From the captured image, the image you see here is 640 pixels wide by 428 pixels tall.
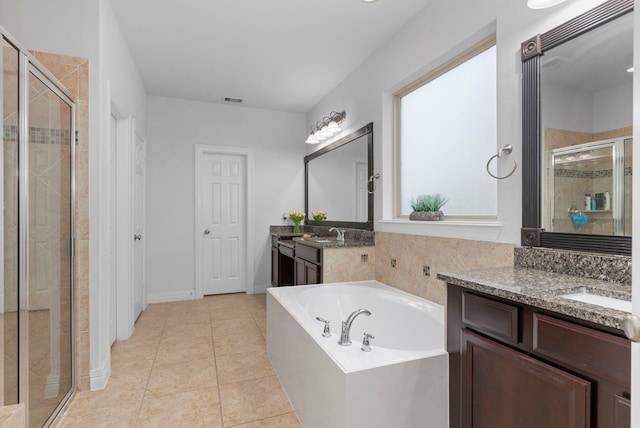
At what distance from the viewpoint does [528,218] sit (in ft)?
5.36

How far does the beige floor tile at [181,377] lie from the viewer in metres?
2.15

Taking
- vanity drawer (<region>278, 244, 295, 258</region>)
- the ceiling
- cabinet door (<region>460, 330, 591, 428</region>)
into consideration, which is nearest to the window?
the ceiling

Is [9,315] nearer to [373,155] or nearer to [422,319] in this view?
[422,319]

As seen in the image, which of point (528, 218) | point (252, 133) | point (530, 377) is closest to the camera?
point (530, 377)

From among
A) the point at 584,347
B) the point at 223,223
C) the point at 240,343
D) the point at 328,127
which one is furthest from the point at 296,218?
the point at 584,347

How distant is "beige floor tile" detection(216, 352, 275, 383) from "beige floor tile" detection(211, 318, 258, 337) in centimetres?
53

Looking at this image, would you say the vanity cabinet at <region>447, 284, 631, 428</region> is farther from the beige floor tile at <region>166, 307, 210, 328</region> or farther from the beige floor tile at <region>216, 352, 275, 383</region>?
the beige floor tile at <region>166, 307, 210, 328</region>

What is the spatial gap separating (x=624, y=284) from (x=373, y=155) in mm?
2063

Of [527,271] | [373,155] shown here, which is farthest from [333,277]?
[527,271]

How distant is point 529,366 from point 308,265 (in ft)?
7.41

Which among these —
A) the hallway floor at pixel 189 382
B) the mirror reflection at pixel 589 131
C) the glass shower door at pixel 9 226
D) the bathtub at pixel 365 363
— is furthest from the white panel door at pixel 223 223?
the mirror reflection at pixel 589 131

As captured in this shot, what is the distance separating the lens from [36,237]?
1679mm

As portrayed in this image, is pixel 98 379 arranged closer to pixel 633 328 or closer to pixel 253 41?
pixel 633 328

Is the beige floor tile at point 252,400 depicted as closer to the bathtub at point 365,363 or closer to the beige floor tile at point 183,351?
the bathtub at point 365,363
